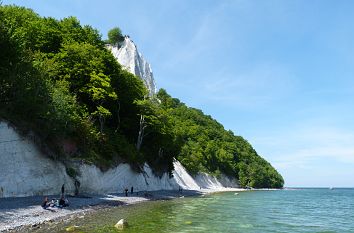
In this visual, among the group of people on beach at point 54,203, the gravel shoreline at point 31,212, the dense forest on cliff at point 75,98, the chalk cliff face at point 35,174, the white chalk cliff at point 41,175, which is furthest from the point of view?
the dense forest on cliff at point 75,98

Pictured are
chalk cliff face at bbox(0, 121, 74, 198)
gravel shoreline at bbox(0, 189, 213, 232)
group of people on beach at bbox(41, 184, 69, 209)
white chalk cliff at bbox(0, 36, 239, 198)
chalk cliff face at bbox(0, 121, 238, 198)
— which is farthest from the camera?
white chalk cliff at bbox(0, 36, 239, 198)

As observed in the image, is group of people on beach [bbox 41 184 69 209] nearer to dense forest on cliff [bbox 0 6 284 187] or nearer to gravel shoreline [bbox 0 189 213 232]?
gravel shoreline [bbox 0 189 213 232]

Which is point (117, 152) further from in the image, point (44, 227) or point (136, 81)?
point (44, 227)

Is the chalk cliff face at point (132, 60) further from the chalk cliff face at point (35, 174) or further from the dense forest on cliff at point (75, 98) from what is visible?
the chalk cliff face at point (35, 174)

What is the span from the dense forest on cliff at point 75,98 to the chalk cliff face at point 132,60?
2461 inches

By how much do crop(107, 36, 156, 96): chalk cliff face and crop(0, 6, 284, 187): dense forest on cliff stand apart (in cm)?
6250

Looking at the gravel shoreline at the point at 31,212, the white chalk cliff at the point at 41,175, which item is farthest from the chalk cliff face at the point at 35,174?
the gravel shoreline at the point at 31,212

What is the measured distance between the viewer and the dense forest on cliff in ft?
116

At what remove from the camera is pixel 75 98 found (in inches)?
1970

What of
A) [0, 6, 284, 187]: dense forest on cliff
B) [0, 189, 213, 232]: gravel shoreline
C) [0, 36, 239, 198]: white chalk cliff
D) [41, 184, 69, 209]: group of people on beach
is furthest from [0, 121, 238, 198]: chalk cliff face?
[41, 184, 69, 209]: group of people on beach

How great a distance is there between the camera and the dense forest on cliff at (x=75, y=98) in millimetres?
35375

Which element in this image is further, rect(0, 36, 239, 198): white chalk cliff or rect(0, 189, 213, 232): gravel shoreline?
rect(0, 36, 239, 198): white chalk cliff

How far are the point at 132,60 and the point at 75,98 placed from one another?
9435cm

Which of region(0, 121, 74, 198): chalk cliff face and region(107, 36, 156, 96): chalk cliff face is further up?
region(107, 36, 156, 96): chalk cliff face
